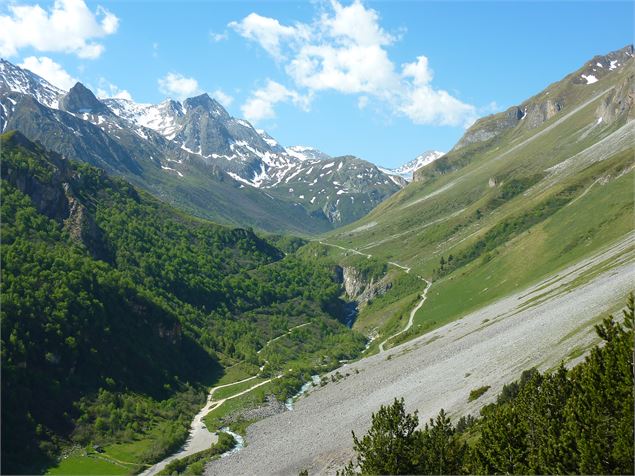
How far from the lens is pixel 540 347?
72.4 m

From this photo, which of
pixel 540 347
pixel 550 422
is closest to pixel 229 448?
pixel 540 347

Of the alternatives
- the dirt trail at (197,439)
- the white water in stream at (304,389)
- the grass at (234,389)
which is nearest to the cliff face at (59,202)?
the grass at (234,389)

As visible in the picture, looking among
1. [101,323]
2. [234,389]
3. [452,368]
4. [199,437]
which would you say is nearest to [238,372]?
[234,389]

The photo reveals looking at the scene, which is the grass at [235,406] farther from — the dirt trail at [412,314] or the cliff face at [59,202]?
the cliff face at [59,202]

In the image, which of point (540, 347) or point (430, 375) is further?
point (430, 375)

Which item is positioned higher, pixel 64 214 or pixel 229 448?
pixel 64 214

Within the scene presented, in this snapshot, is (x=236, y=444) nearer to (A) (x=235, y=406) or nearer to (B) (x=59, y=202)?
(A) (x=235, y=406)

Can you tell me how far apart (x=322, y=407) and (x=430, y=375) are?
713 inches

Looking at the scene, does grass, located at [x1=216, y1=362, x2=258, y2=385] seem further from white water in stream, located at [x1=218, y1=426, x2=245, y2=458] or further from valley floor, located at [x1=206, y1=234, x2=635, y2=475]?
white water in stream, located at [x1=218, y1=426, x2=245, y2=458]

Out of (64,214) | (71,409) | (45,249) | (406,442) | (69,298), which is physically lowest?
(406,442)

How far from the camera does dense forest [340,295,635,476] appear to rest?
29234mm

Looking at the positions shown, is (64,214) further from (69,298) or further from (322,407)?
(322,407)

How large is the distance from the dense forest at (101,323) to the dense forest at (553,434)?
57142 mm

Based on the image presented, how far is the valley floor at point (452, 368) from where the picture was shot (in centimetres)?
6831
